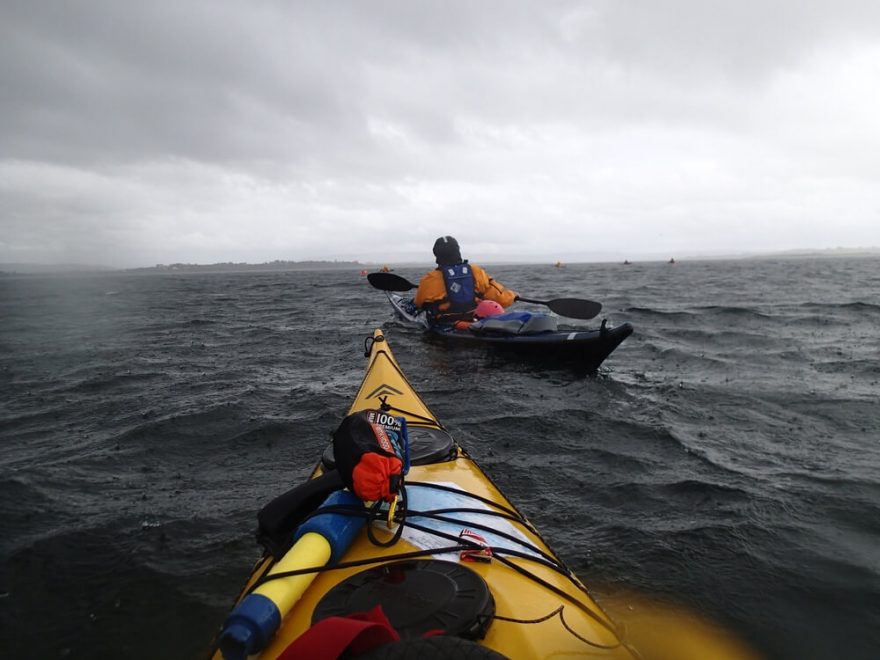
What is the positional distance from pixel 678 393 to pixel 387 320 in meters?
9.88

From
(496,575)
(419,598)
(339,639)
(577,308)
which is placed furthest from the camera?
(577,308)

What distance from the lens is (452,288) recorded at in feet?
35.9

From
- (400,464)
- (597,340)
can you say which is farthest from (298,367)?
(400,464)

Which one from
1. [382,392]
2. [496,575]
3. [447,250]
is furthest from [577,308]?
[496,575]

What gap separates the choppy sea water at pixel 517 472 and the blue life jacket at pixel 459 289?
1.07 metres

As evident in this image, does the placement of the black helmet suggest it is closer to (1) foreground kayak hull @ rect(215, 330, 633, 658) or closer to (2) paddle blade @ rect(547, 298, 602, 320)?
(2) paddle blade @ rect(547, 298, 602, 320)

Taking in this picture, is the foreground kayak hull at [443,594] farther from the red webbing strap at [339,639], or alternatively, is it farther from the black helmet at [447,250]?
the black helmet at [447,250]

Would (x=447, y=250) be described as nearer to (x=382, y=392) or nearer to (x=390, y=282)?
(x=390, y=282)

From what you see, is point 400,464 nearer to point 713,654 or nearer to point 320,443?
point 713,654

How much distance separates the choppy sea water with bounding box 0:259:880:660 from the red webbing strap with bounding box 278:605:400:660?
190cm

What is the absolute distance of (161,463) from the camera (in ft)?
18.1

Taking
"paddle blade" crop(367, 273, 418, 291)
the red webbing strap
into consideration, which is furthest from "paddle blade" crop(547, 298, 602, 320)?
the red webbing strap

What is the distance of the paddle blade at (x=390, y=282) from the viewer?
13.3 m

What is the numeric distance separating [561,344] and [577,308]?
1.71 meters
